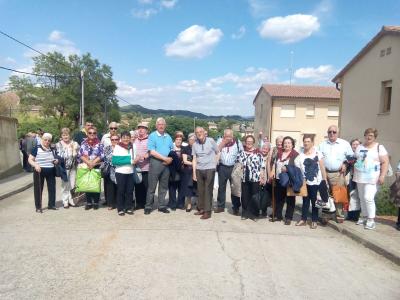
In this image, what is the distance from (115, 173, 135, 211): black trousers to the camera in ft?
25.8

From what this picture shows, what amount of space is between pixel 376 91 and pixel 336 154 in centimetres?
1185

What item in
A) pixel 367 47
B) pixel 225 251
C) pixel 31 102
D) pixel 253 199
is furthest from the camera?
pixel 31 102

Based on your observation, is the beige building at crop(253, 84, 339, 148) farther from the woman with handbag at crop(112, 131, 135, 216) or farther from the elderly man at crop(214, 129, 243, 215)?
the woman with handbag at crop(112, 131, 135, 216)

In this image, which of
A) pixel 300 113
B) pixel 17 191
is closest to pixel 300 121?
pixel 300 113

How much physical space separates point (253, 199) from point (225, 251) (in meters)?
2.42

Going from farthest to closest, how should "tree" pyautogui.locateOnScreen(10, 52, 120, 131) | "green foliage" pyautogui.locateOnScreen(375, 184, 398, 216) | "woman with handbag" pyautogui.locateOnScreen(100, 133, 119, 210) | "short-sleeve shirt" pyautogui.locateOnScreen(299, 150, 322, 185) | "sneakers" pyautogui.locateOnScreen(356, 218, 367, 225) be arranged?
"tree" pyautogui.locateOnScreen(10, 52, 120, 131), "green foliage" pyautogui.locateOnScreen(375, 184, 398, 216), "woman with handbag" pyautogui.locateOnScreen(100, 133, 119, 210), "sneakers" pyautogui.locateOnScreen(356, 218, 367, 225), "short-sleeve shirt" pyautogui.locateOnScreen(299, 150, 322, 185)

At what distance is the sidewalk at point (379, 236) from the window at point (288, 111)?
3554 cm

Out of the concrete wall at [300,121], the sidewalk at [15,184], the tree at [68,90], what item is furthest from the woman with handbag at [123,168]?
the tree at [68,90]

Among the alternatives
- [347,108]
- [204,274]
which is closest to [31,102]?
[347,108]

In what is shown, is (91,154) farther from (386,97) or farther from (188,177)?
(386,97)

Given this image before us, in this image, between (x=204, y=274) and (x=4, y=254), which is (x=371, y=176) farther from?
(x=4, y=254)

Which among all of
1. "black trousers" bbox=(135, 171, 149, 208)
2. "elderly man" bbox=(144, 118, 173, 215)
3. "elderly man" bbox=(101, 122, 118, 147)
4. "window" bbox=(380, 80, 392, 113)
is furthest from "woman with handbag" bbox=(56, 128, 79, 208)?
"window" bbox=(380, 80, 392, 113)

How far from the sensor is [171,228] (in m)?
6.86

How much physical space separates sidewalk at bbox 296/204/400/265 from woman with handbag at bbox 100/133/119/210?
14.6ft
